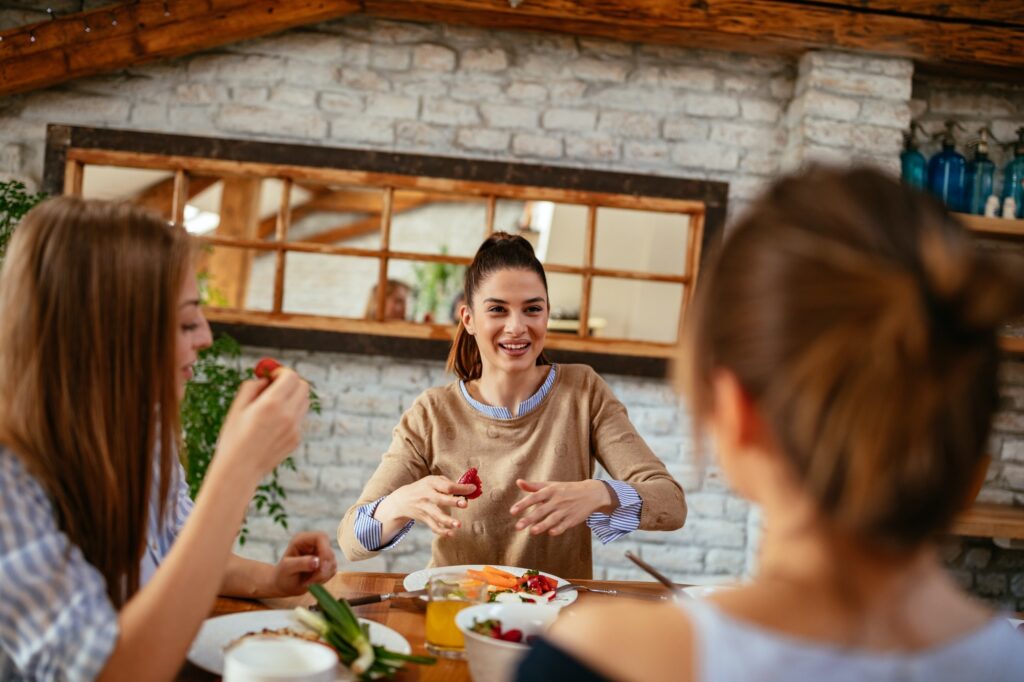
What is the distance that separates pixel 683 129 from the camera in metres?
3.81

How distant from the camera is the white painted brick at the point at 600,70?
3789mm

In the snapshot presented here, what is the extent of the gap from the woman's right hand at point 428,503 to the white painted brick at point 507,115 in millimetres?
2198

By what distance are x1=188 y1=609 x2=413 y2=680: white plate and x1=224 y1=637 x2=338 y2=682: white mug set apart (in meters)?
0.17

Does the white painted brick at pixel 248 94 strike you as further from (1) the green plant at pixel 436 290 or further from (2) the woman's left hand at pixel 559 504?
(1) the green plant at pixel 436 290

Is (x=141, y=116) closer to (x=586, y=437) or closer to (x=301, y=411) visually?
(x=586, y=437)

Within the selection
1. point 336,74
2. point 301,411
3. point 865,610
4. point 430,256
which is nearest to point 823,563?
point 865,610

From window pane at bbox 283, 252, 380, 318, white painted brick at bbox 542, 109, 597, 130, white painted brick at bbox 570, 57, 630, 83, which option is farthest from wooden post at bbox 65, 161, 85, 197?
window pane at bbox 283, 252, 380, 318

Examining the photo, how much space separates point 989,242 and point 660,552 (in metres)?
1.91

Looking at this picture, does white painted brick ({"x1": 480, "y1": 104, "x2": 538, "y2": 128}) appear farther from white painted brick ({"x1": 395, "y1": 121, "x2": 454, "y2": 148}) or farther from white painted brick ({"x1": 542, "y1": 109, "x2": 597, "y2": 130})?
white painted brick ({"x1": 395, "y1": 121, "x2": 454, "y2": 148})

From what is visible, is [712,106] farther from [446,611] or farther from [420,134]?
[446,611]

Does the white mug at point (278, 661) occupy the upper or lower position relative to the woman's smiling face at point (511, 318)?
lower

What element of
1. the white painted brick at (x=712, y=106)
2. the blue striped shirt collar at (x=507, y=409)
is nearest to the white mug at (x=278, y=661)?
the blue striped shirt collar at (x=507, y=409)

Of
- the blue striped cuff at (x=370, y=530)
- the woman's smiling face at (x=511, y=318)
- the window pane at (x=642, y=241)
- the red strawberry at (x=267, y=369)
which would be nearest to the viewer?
the red strawberry at (x=267, y=369)

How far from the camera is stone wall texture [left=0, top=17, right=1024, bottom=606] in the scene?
145 inches
